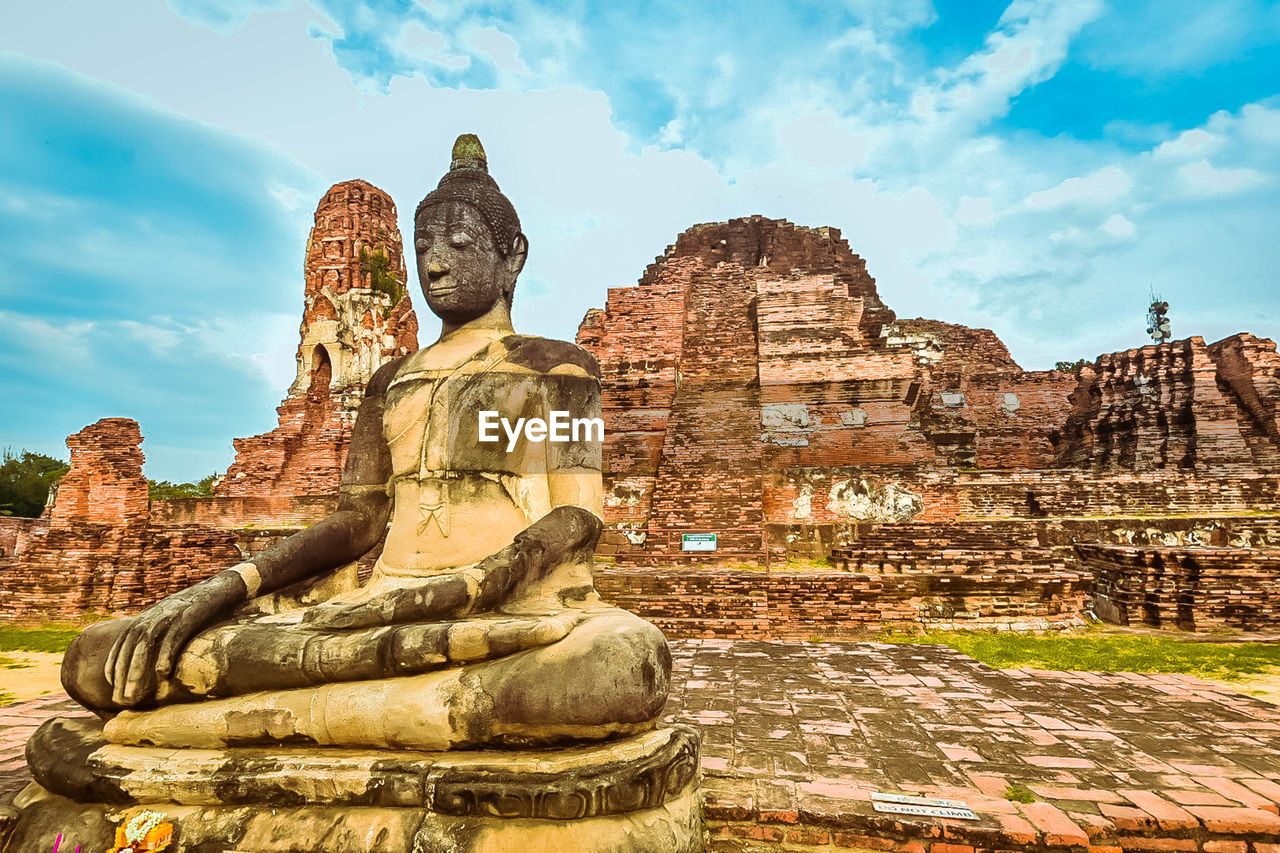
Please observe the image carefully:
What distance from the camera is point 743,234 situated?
2411 cm

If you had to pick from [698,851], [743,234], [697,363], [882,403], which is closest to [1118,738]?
[698,851]

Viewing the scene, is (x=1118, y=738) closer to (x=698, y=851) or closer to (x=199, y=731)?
(x=698, y=851)

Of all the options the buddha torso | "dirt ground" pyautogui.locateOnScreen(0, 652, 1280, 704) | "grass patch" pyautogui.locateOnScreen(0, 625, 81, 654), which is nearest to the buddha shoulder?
the buddha torso

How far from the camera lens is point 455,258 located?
119 inches

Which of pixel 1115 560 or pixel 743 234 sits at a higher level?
pixel 743 234

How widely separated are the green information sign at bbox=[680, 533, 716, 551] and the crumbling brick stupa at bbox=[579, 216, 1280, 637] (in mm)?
108

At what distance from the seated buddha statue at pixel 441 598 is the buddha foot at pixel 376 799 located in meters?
0.08

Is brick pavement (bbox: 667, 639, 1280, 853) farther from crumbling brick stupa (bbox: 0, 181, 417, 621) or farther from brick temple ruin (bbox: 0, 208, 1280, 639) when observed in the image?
crumbling brick stupa (bbox: 0, 181, 417, 621)

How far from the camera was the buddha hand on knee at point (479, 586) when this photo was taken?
2.29 meters

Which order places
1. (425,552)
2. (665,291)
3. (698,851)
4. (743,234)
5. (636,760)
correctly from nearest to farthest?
(636,760) → (698,851) → (425,552) → (665,291) → (743,234)

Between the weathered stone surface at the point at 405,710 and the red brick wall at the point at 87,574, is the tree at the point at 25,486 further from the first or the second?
the weathered stone surface at the point at 405,710

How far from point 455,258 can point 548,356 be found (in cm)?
61

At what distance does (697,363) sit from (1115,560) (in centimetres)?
889

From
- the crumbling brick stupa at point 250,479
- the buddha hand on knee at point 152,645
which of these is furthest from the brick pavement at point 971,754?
the crumbling brick stupa at point 250,479
